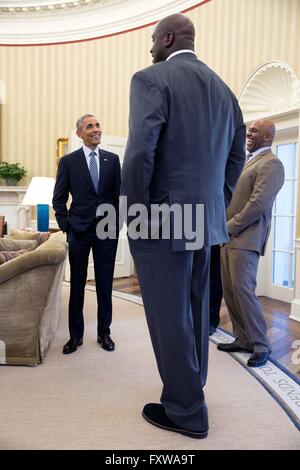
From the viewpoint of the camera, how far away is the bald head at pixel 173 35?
1.62 m

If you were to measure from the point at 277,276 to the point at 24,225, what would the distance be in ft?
12.9

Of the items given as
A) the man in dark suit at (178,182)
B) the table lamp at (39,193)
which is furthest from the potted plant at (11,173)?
the man in dark suit at (178,182)

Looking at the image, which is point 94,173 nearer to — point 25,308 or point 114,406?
point 25,308

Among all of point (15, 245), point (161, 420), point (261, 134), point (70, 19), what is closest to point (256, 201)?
point (261, 134)

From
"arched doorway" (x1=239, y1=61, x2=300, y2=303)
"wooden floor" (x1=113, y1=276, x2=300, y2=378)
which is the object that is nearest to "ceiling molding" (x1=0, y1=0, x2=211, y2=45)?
"arched doorway" (x1=239, y1=61, x2=300, y2=303)

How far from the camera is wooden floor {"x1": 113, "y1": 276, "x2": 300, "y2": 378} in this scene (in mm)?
2734

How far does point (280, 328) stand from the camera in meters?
3.49

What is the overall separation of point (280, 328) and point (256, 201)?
1468 mm

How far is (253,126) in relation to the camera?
2.62 metres

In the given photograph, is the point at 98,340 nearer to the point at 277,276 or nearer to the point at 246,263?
the point at 246,263

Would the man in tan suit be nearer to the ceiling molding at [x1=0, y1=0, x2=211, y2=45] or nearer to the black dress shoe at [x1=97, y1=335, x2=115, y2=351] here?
the black dress shoe at [x1=97, y1=335, x2=115, y2=351]

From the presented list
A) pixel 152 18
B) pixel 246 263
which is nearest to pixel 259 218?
pixel 246 263

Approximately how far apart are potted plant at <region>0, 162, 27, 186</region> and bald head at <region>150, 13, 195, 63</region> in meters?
5.30

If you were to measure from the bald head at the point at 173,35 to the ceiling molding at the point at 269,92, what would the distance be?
8.95ft
